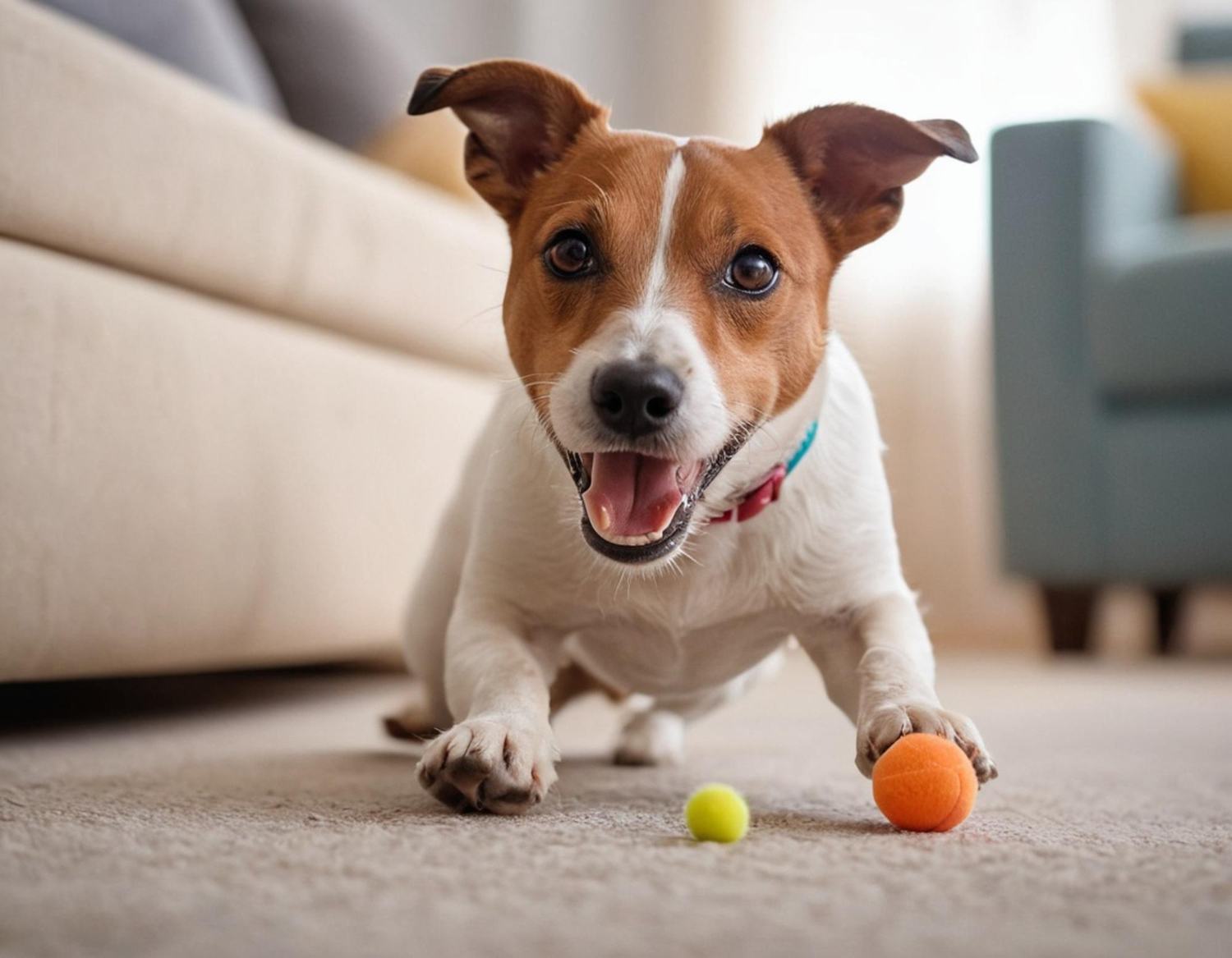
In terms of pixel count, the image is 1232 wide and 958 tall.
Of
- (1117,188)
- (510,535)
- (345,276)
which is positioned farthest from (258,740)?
(1117,188)

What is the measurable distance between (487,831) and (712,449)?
432mm

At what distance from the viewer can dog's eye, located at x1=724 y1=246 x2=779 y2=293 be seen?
1.40 metres

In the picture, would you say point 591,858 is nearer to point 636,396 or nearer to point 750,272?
point 636,396

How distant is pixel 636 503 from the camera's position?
130 cm

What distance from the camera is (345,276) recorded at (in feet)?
7.36

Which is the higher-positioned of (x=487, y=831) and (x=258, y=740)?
(x=487, y=831)

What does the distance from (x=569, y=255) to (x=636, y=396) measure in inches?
10.4

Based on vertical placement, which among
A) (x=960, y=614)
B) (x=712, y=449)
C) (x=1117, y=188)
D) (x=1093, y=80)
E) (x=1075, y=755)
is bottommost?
(x=960, y=614)

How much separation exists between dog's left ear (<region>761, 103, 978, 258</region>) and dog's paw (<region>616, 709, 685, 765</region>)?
654 mm

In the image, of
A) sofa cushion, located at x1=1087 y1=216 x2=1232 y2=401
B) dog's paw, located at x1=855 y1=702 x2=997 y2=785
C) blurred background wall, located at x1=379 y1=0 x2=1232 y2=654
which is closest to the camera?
dog's paw, located at x1=855 y1=702 x2=997 y2=785

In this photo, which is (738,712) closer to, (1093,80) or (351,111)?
(351,111)

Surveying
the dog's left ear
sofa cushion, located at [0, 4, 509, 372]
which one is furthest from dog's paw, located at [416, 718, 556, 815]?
the dog's left ear

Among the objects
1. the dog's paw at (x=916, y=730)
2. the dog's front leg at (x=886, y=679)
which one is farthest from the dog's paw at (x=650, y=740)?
the dog's paw at (x=916, y=730)

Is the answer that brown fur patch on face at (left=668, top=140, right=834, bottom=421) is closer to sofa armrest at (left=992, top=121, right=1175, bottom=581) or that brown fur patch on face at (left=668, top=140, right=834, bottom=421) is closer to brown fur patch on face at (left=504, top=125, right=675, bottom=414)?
brown fur patch on face at (left=504, top=125, right=675, bottom=414)
